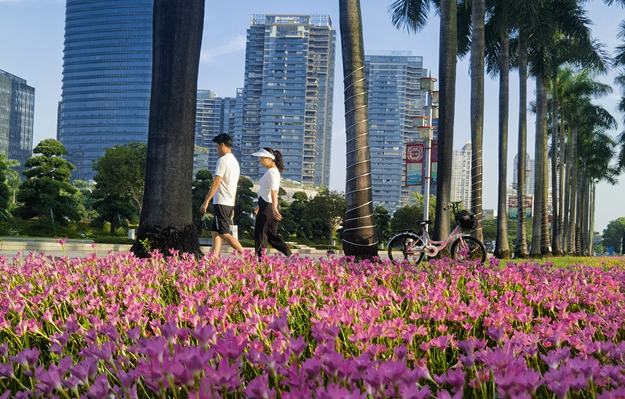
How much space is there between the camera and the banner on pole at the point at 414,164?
2442cm

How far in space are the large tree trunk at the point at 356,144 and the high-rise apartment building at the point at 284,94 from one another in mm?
181949

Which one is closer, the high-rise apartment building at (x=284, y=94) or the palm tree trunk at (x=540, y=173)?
the palm tree trunk at (x=540, y=173)

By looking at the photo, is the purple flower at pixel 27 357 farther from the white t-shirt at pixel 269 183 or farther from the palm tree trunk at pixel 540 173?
the palm tree trunk at pixel 540 173

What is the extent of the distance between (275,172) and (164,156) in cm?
222

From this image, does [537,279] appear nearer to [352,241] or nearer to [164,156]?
[352,241]

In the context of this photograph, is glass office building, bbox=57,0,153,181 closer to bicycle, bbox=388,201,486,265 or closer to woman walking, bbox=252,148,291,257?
bicycle, bbox=388,201,486,265

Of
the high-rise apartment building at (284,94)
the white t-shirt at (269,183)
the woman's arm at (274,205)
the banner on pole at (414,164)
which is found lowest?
the woman's arm at (274,205)

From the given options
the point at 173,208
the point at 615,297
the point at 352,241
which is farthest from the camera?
the point at 352,241

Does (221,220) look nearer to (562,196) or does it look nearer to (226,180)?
(226,180)

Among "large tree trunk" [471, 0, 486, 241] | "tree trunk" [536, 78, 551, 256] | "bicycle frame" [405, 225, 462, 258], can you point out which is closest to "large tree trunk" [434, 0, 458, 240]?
"bicycle frame" [405, 225, 462, 258]

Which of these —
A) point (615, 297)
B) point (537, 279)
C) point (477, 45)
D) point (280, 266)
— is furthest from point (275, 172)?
point (477, 45)

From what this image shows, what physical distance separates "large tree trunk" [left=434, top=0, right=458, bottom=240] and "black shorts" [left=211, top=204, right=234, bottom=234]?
22.6ft

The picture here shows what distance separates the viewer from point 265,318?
9.04ft

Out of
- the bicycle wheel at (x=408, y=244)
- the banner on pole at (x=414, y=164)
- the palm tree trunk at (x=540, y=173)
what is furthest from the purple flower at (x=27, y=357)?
the palm tree trunk at (x=540, y=173)
